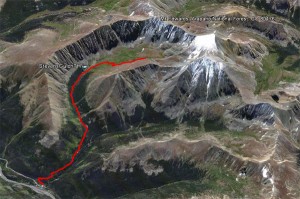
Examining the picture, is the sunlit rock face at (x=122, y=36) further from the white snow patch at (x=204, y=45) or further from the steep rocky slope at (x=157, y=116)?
the white snow patch at (x=204, y=45)

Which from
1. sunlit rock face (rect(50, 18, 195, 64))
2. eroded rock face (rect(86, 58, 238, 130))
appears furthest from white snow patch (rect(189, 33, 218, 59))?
eroded rock face (rect(86, 58, 238, 130))

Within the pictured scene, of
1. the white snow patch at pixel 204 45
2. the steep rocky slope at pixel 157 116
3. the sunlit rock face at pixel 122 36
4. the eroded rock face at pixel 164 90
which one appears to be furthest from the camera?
the white snow patch at pixel 204 45

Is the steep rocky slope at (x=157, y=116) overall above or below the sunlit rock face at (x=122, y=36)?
below

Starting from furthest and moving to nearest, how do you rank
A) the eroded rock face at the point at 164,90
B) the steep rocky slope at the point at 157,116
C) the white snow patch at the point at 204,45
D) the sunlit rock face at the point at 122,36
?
the white snow patch at the point at 204,45 < the sunlit rock face at the point at 122,36 < the eroded rock face at the point at 164,90 < the steep rocky slope at the point at 157,116

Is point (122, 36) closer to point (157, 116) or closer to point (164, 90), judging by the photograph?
point (164, 90)

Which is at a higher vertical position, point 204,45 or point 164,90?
point 204,45

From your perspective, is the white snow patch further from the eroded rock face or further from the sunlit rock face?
the eroded rock face

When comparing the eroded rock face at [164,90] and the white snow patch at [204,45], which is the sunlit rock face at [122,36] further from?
the eroded rock face at [164,90]

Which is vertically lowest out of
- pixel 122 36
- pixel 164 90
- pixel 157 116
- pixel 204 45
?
pixel 157 116

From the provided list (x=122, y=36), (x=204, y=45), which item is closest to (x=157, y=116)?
(x=204, y=45)

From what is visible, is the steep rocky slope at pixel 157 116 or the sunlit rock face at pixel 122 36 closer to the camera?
the steep rocky slope at pixel 157 116

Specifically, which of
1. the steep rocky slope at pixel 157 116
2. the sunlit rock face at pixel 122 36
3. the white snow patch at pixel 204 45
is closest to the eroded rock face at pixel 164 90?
the steep rocky slope at pixel 157 116
